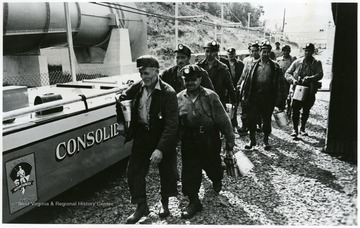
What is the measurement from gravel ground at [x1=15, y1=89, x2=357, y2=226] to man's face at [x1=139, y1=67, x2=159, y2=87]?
1.29 m

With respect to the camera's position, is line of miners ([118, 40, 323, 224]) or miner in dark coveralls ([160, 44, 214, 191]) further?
miner in dark coveralls ([160, 44, 214, 191])

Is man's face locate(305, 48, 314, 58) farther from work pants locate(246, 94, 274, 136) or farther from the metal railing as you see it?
the metal railing

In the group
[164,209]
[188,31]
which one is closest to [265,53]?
[164,209]

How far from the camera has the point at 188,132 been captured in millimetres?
3377

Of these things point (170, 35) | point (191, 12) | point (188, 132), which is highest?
point (191, 12)

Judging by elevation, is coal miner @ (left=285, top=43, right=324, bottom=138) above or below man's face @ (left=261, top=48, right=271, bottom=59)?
below

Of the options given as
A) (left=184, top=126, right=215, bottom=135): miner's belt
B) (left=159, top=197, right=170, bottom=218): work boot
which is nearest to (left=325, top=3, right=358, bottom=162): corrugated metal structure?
(left=184, top=126, right=215, bottom=135): miner's belt

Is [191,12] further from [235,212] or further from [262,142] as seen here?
[235,212]

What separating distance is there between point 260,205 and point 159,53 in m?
12.4

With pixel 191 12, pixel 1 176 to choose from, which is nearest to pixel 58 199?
pixel 1 176

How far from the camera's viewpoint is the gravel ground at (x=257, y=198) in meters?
3.26

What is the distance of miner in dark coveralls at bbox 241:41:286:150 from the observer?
5273 mm

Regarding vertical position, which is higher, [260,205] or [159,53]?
[159,53]

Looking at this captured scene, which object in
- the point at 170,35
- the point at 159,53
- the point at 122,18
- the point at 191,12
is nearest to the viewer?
the point at 122,18
